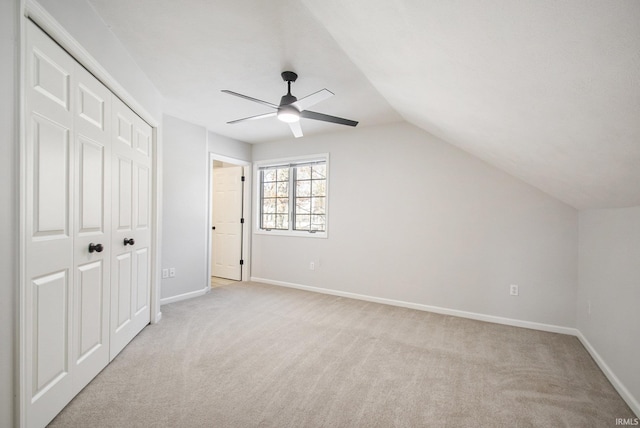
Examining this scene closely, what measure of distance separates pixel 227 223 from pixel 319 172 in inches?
81.0


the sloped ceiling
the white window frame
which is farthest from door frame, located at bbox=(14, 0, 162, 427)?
the white window frame

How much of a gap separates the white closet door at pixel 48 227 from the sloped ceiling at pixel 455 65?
29.3 inches

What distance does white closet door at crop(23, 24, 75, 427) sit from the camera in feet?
4.60

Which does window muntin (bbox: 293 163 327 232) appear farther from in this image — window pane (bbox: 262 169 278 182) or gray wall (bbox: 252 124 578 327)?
window pane (bbox: 262 169 278 182)

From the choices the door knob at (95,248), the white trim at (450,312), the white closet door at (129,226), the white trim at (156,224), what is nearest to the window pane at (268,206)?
the white trim at (450,312)

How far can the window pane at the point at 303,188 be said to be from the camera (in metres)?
4.87

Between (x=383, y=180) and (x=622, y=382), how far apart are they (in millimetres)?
2912

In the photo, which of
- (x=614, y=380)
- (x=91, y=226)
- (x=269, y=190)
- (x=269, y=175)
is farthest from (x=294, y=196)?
(x=614, y=380)

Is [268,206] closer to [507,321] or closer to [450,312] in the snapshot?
[450,312]

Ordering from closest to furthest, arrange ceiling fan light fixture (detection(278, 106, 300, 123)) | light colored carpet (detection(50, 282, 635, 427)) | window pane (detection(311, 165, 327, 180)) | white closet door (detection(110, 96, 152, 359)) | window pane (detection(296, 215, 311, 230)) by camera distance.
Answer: light colored carpet (detection(50, 282, 635, 427)) → white closet door (detection(110, 96, 152, 359)) → ceiling fan light fixture (detection(278, 106, 300, 123)) → window pane (detection(311, 165, 327, 180)) → window pane (detection(296, 215, 311, 230))

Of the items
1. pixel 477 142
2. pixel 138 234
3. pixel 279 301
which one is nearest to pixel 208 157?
pixel 138 234

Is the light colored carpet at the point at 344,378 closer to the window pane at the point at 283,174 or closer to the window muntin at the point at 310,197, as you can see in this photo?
the window muntin at the point at 310,197

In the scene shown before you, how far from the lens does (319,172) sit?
4754 mm

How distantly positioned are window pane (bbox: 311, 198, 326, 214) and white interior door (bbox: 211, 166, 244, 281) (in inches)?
57.2
